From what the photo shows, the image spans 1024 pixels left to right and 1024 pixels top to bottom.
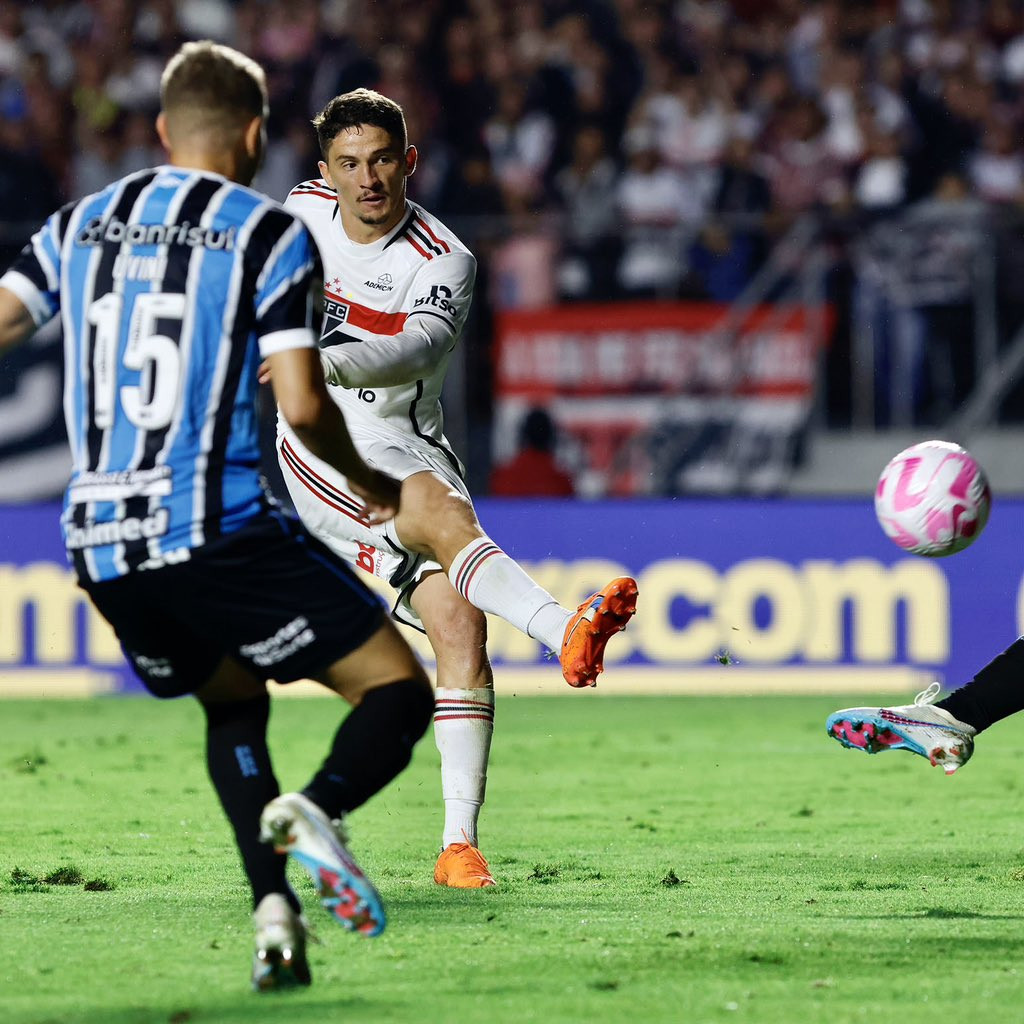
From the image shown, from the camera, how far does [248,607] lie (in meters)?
3.90

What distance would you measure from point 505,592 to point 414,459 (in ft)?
2.31

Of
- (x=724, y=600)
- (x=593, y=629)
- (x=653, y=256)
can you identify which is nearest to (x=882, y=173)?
(x=653, y=256)

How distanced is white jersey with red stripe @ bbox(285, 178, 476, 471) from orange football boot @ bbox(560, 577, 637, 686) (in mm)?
1048

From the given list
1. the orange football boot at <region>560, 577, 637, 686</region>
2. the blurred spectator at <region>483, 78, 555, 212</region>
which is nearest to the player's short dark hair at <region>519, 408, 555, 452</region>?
the blurred spectator at <region>483, 78, 555, 212</region>

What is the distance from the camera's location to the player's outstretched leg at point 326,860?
371 cm

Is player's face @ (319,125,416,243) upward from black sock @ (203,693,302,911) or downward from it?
upward

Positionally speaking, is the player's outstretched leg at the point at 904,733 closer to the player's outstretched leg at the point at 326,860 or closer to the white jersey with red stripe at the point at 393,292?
the white jersey with red stripe at the point at 393,292

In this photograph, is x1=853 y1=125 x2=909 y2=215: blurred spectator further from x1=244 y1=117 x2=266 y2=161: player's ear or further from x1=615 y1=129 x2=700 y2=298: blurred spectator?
x1=244 y1=117 x2=266 y2=161: player's ear

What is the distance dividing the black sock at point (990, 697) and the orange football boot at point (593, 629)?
44.8 inches

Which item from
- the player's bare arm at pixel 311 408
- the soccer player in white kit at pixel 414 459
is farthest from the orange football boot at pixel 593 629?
the player's bare arm at pixel 311 408

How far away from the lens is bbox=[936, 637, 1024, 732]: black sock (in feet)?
19.3

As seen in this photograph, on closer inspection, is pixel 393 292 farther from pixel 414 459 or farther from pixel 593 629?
pixel 593 629

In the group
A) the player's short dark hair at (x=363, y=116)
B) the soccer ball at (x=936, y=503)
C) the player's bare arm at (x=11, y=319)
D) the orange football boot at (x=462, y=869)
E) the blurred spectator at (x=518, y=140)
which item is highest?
the blurred spectator at (x=518, y=140)

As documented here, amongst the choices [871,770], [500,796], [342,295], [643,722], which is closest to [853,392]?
[643,722]
